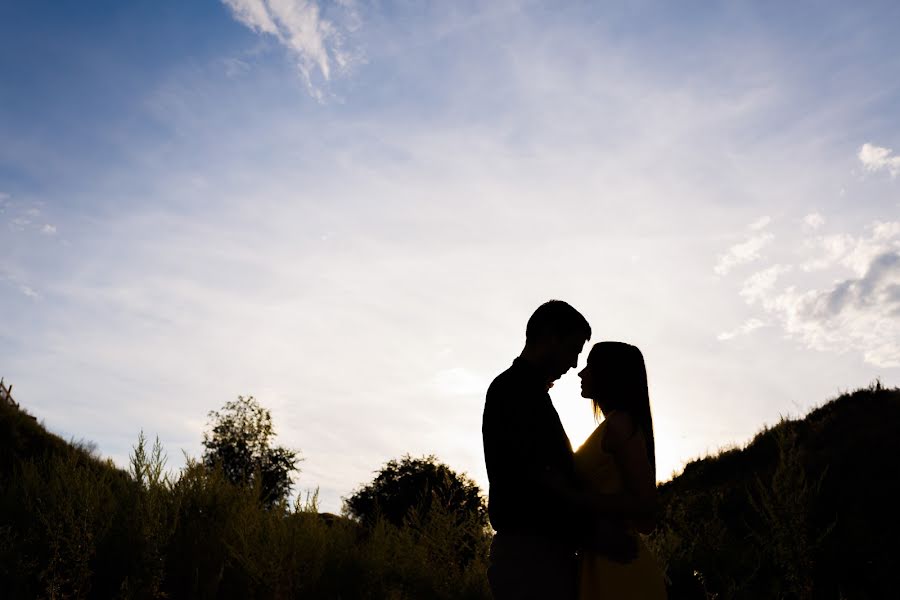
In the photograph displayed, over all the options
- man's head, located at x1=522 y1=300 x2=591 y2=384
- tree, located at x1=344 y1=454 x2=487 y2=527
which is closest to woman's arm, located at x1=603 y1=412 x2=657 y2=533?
man's head, located at x1=522 y1=300 x2=591 y2=384

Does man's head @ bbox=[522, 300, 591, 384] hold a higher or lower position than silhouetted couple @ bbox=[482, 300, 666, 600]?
higher

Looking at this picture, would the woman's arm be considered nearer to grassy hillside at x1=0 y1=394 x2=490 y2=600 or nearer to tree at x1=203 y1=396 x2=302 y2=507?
grassy hillside at x1=0 y1=394 x2=490 y2=600

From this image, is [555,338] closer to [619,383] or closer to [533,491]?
[619,383]

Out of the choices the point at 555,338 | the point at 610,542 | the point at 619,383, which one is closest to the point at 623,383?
the point at 619,383

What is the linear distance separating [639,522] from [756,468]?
74.3ft

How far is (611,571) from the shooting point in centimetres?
347

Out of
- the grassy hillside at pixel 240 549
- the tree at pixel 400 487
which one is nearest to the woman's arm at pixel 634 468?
the grassy hillside at pixel 240 549

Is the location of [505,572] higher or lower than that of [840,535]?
lower

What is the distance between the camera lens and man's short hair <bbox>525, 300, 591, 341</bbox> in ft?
11.9

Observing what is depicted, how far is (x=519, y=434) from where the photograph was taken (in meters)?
3.34

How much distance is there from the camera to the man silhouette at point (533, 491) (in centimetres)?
326

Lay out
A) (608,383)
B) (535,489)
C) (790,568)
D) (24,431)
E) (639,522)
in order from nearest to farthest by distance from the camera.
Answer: (535,489) → (639,522) → (608,383) → (790,568) → (24,431)

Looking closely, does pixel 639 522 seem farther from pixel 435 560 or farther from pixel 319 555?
pixel 435 560

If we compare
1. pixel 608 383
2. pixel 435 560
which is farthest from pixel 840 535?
pixel 608 383
